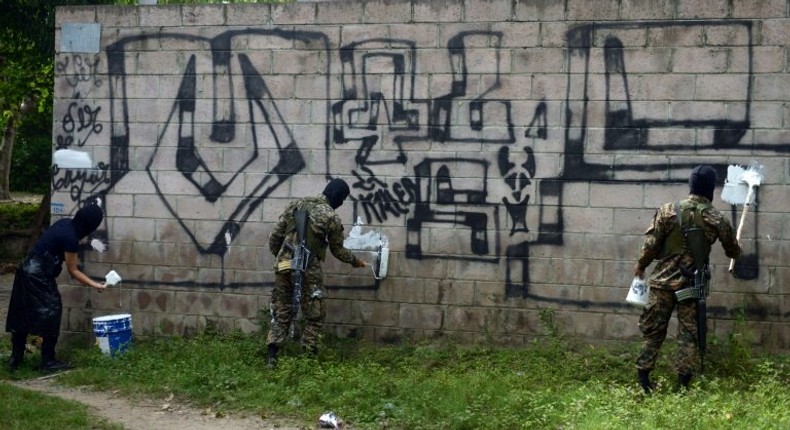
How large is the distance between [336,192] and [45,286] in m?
2.74

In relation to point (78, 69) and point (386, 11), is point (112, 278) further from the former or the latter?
point (386, 11)

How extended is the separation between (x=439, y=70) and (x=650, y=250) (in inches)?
100

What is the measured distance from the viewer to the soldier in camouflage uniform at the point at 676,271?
6.31 m

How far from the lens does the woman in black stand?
7508 mm

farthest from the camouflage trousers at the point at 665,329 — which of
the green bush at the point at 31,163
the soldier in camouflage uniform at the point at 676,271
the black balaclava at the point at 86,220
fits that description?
the green bush at the point at 31,163

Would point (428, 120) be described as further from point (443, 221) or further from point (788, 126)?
point (788, 126)

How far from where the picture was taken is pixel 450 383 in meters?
6.68

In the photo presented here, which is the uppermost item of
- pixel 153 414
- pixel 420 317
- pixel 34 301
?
pixel 34 301

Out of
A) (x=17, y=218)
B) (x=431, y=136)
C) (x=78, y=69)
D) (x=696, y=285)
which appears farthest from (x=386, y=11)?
(x=17, y=218)

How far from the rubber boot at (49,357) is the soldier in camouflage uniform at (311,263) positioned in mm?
1975

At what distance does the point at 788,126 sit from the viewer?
23.0ft

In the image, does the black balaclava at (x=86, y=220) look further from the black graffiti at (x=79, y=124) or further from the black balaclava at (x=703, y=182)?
the black balaclava at (x=703, y=182)

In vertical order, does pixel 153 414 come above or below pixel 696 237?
below

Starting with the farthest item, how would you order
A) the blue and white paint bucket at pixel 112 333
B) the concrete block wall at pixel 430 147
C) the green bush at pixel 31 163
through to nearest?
the green bush at pixel 31 163 → the blue and white paint bucket at pixel 112 333 → the concrete block wall at pixel 430 147
